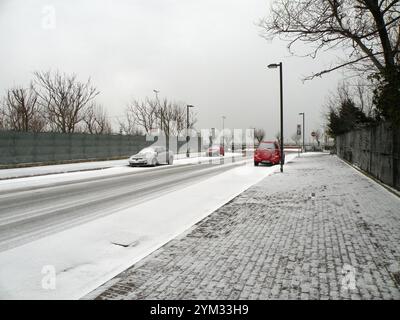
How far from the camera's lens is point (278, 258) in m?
4.88

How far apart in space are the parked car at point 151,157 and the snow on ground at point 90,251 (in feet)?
51.4

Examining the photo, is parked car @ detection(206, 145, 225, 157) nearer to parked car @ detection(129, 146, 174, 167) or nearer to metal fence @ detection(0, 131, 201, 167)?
metal fence @ detection(0, 131, 201, 167)

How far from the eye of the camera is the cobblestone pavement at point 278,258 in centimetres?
380

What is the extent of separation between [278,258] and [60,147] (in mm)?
23128

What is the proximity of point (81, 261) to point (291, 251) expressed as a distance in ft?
10.3

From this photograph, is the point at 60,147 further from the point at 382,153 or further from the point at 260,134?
the point at 260,134

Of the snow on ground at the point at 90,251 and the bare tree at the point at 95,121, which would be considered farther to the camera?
the bare tree at the point at 95,121

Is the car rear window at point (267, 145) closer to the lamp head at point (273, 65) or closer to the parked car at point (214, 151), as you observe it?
the lamp head at point (273, 65)

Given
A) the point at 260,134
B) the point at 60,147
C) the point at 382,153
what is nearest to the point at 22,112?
the point at 60,147

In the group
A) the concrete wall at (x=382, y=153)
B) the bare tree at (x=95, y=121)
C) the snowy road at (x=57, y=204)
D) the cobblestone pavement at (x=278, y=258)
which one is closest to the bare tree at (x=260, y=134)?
the bare tree at (x=95, y=121)

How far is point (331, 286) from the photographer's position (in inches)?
154

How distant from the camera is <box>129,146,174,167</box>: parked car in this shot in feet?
80.4

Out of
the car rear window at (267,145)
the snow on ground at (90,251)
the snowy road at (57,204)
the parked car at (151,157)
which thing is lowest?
the snow on ground at (90,251)

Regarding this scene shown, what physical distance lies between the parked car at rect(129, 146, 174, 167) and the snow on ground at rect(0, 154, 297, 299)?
1566 cm
